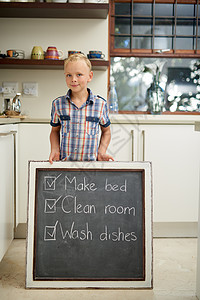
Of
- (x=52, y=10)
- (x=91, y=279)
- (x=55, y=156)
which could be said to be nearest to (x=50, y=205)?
(x=55, y=156)

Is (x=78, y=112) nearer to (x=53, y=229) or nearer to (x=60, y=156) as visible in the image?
(x=60, y=156)

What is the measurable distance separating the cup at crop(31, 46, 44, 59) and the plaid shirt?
4.09ft

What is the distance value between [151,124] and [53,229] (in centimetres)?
115

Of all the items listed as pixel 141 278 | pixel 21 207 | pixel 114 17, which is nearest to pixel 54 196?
pixel 141 278

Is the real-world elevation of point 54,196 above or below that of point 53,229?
above

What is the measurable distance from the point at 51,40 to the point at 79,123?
61.2 inches

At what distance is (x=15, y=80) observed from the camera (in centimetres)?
326

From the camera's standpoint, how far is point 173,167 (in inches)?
108

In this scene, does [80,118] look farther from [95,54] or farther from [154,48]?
[154,48]

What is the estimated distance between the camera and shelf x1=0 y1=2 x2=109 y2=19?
2912mm

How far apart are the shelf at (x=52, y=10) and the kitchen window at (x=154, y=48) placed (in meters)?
0.30

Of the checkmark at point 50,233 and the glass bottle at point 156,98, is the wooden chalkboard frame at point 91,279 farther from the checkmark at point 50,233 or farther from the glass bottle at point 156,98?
the glass bottle at point 156,98

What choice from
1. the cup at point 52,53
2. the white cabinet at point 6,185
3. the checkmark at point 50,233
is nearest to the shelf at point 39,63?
the cup at point 52,53

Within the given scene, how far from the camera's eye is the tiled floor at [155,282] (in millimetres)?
1840
